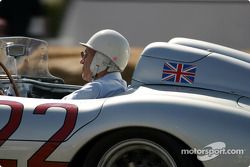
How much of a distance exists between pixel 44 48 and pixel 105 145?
75.5 inches

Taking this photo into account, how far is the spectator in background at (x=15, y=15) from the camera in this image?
13.2 meters

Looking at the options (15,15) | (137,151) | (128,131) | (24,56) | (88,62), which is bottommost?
(15,15)

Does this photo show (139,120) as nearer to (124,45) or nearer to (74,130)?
(74,130)

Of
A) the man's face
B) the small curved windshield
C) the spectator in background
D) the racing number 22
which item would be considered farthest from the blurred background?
the racing number 22

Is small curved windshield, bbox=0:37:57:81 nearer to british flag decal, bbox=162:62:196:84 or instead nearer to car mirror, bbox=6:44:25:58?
car mirror, bbox=6:44:25:58

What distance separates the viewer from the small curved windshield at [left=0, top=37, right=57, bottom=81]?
5641mm

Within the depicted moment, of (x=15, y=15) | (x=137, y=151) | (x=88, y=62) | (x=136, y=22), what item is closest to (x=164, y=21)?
(x=136, y=22)

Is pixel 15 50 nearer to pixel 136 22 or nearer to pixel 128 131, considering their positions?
pixel 128 131

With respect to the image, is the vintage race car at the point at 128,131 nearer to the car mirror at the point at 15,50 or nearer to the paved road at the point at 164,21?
the car mirror at the point at 15,50

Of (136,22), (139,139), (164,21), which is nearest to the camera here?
(139,139)

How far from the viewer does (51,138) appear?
4281 millimetres

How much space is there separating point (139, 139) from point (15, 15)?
960cm

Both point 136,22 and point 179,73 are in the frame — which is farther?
point 136,22

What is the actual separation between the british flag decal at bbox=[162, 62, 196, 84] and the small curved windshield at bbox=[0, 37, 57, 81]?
1449 mm
